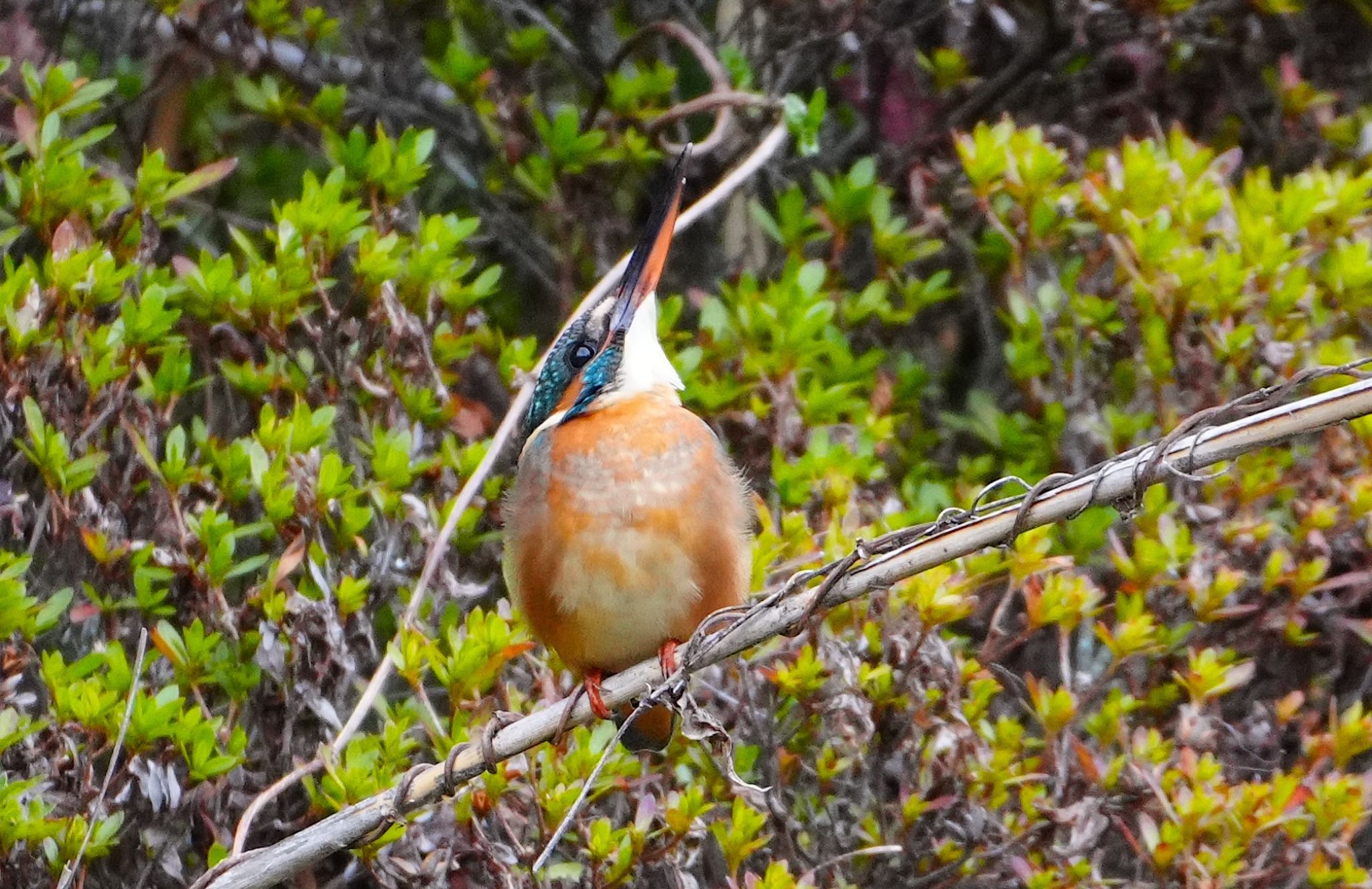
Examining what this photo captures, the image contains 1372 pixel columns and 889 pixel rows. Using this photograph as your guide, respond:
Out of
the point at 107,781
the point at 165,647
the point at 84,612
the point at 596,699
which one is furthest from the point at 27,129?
the point at 596,699

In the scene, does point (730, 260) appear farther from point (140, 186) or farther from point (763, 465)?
point (140, 186)

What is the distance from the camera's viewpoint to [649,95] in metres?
4.99

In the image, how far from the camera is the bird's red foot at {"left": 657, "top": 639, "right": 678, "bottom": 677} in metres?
3.39

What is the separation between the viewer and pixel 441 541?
3768mm

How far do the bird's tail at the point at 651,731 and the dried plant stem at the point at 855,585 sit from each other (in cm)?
20

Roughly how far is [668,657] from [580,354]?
0.85m

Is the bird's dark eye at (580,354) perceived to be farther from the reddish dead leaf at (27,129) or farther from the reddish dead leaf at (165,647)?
the reddish dead leaf at (27,129)

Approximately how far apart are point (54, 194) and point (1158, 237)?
2634 millimetres

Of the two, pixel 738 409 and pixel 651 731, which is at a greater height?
pixel 738 409

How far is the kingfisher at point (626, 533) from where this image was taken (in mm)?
3490

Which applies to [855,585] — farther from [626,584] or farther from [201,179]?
[201,179]

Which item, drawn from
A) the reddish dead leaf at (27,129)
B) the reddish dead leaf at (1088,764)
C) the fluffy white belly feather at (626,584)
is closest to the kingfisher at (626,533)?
the fluffy white belly feather at (626,584)

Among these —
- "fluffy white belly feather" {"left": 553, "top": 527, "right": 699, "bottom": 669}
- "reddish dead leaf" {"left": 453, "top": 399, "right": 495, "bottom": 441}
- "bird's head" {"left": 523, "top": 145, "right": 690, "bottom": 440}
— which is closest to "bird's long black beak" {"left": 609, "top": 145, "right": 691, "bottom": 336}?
"bird's head" {"left": 523, "top": 145, "right": 690, "bottom": 440}

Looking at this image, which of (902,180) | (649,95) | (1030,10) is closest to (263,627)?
(649,95)
